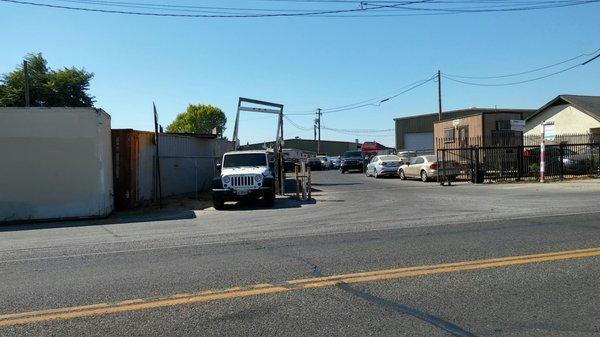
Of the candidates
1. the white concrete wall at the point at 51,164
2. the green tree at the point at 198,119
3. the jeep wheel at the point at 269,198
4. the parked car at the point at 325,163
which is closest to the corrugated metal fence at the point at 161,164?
the white concrete wall at the point at 51,164

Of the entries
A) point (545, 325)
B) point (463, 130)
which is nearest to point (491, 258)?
point (545, 325)

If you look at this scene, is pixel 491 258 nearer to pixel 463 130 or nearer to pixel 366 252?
pixel 366 252

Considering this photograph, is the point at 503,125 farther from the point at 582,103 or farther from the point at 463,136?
the point at 582,103

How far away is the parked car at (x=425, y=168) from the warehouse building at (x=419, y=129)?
125ft

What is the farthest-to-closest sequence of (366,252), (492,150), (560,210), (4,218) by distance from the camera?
(492,150), (4,218), (560,210), (366,252)

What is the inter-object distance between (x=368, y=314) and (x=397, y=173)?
30.1 metres

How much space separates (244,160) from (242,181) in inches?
61.2

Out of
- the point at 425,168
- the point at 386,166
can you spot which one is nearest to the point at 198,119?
the point at 386,166

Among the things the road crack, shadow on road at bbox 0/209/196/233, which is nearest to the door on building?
shadow on road at bbox 0/209/196/233

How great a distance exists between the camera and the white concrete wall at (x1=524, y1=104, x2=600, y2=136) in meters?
37.9

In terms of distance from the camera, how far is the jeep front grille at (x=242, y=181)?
17.8 m

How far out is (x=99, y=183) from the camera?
1655 cm

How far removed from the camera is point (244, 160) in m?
19.2

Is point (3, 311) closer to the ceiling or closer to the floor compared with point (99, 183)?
closer to the floor
